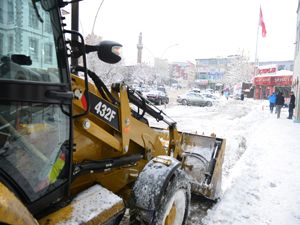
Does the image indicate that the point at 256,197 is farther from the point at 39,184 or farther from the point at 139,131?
the point at 39,184

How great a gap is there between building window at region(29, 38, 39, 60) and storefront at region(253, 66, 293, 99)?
132 ft

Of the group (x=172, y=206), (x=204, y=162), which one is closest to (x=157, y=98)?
(x=204, y=162)

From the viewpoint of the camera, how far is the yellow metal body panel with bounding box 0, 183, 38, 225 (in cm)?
173

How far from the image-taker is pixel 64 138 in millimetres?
2541

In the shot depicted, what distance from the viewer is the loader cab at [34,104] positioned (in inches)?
79.7

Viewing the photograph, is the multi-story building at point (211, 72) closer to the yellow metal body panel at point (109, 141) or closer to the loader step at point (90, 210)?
the yellow metal body panel at point (109, 141)

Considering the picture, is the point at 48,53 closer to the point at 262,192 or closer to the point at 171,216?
the point at 171,216

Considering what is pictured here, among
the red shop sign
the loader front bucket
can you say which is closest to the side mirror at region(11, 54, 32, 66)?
the loader front bucket

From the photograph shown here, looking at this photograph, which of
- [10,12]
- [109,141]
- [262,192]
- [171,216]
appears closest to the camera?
[10,12]

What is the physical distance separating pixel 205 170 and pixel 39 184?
3.51 metres

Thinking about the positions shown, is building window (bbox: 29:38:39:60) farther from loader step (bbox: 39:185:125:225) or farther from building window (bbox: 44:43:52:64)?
loader step (bbox: 39:185:125:225)

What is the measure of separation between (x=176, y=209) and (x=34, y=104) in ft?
7.21

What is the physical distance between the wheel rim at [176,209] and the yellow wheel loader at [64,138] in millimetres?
13

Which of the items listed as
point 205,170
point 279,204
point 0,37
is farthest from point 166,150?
point 0,37
